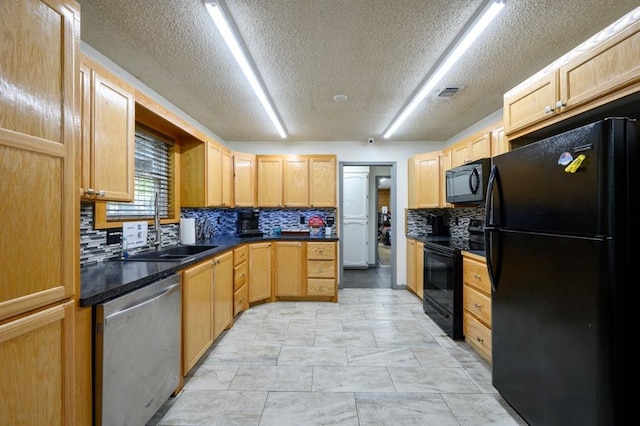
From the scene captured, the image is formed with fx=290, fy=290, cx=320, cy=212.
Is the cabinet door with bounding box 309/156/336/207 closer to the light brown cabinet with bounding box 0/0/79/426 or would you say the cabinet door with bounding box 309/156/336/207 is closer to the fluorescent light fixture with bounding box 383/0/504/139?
the fluorescent light fixture with bounding box 383/0/504/139

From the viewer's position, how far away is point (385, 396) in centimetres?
201

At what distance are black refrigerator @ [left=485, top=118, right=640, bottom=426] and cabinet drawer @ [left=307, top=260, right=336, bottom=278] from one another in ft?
8.27

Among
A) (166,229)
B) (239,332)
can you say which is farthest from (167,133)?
(239,332)

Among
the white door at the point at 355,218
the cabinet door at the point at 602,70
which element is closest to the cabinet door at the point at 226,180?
the white door at the point at 355,218

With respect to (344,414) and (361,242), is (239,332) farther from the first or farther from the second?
(361,242)

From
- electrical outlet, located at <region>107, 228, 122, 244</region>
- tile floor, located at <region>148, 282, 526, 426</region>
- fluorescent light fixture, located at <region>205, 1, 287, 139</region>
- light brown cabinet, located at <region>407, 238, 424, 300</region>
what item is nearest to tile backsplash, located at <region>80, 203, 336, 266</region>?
electrical outlet, located at <region>107, 228, 122, 244</region>

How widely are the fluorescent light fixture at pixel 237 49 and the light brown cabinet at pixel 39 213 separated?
2.28 ft

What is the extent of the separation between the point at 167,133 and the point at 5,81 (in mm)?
2294

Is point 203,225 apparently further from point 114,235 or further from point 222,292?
point 114,235

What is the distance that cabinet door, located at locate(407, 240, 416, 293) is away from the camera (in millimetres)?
4402

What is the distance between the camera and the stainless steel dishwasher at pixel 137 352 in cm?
132

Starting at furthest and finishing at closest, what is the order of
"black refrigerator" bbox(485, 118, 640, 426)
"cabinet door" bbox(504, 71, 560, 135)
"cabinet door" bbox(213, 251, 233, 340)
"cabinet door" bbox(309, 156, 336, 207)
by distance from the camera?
"cabinet door" bbox(309, 156, 336, 207) < "cabinet door" bbox(213, 251, 233, 340) < "cabinet door" bbox(504, 71, 560, 135) < "black refrigerator" bbox(485, 118, 640, 426)

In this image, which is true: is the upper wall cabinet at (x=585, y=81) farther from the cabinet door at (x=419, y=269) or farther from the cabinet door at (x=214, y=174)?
the cabinet door at (x=214, y=174)

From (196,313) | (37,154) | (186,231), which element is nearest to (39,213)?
(37,154)
